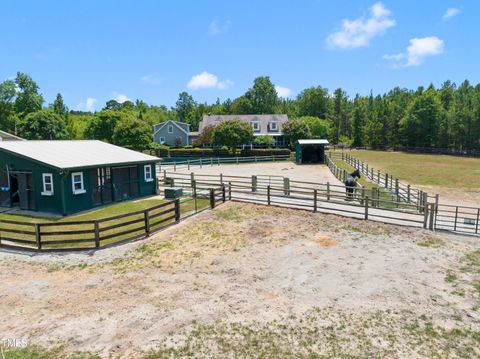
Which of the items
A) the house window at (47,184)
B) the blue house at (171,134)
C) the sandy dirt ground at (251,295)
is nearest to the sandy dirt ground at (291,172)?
the sandy dirt ground at (251,295)

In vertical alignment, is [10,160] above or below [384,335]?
above

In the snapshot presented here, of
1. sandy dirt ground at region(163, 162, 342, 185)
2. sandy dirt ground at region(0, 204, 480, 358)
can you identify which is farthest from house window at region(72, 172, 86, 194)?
sandy dirt ground at region(163, 162, 342, 185)

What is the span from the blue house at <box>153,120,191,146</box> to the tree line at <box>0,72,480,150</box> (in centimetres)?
666

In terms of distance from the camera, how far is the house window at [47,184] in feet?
55.7

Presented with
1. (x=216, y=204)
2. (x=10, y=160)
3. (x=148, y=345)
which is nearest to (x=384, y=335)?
(x=148, y=345)

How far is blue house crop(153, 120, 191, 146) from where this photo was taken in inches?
2675

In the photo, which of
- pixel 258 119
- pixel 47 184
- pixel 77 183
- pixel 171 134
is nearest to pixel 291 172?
pixel 77 183

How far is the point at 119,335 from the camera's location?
269 inches

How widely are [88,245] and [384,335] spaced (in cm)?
998

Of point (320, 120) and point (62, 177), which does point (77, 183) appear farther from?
point (320, 120)

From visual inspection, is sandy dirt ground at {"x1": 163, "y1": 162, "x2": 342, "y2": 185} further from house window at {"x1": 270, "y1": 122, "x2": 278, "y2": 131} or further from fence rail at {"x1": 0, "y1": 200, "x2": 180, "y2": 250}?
house window at {"x1": 270, "y1": 122, "x2": 278, "y2": 131}

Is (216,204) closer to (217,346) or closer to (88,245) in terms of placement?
(88,245)

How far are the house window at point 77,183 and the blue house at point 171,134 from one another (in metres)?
50.6

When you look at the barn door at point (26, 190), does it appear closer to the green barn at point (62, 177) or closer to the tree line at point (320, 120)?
the green barn at point (62, 177)
